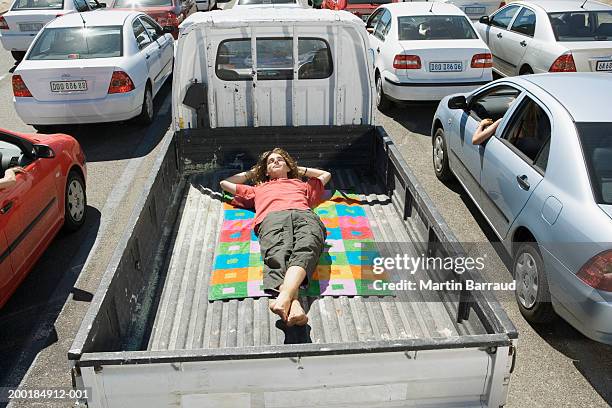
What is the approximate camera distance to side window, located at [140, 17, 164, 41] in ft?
33.2

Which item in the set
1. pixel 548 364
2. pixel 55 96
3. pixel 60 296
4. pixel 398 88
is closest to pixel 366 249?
pixel 548 364

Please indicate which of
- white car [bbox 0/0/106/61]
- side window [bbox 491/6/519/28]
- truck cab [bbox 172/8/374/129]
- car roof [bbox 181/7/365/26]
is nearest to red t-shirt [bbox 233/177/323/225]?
truck cab [bbox 172/8/374/129]

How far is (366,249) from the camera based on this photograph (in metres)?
4.65

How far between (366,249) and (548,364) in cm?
161

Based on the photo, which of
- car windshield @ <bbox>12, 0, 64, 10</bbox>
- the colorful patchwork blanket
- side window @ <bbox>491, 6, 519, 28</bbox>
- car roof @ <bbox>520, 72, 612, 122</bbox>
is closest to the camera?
the colorful patchwork blanket

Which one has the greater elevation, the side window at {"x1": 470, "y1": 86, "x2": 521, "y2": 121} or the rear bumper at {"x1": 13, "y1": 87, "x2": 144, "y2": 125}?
the side window at {"x1": 470, "y1": 86, "x2": 521, "y2": 121}

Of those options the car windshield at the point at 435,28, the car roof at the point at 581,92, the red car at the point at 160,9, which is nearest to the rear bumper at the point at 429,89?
the car windshield at the point at 435,28

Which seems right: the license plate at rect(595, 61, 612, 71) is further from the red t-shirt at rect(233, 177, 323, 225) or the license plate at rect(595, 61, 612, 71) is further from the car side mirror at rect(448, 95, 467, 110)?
the red t-shirt at rect(233, 177, 323, 225)

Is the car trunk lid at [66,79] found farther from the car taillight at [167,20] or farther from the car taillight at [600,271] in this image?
the car taillight at [600,271]

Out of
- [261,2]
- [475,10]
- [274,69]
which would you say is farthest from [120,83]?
[475,10]

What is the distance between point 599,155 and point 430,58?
508cm

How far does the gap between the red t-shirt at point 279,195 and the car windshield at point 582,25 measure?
6103mm

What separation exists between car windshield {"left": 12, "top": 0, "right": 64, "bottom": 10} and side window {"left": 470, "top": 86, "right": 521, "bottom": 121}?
33.4ft

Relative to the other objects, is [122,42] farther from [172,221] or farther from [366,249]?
[366,249]
